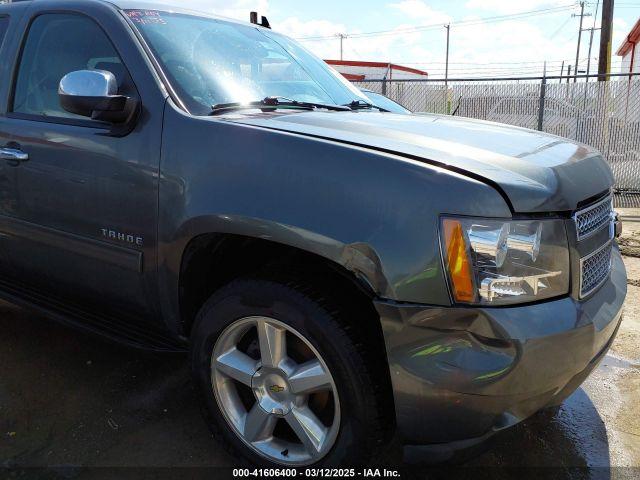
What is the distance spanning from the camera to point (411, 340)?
71.3 inches

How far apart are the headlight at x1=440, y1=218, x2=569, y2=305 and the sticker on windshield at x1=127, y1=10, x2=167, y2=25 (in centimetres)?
176

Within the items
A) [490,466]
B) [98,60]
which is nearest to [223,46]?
[98,60]

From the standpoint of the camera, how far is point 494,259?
5.78ft

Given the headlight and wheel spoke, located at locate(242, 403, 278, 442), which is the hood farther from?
wheel spoke, located at locate(242, 403, 278, 442)

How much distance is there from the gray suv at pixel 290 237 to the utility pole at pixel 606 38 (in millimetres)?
13155

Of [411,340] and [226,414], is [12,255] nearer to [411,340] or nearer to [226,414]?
[226,414]

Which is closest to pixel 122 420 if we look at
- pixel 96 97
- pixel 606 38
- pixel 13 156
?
pixel 13 156

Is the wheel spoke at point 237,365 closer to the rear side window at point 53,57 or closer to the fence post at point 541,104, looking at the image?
the rear side window at point 53,57

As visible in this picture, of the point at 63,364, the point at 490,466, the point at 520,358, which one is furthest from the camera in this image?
the point at 63,364

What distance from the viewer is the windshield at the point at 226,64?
8.10 feet

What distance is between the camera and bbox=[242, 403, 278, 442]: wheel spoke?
7.39 feet

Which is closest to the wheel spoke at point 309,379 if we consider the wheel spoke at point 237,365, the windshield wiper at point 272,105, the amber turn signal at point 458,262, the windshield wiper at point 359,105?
the wheel spoke at point 237,365

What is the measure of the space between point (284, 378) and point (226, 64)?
150cm

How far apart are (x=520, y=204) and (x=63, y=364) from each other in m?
2.73
